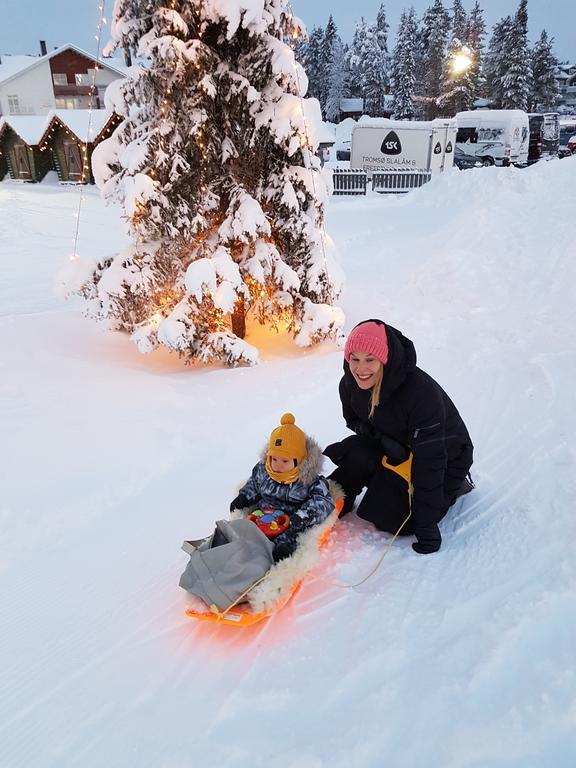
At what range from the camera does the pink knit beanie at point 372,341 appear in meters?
3.06

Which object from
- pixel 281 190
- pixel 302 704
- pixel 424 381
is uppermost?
pixel 281 190

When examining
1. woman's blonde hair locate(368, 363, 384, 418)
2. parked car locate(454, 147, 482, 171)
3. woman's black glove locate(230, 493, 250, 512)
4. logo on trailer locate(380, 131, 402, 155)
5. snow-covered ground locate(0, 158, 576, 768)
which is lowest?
snow-covered ground locate(0, 158, 576, 768)

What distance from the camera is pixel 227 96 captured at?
241 inches

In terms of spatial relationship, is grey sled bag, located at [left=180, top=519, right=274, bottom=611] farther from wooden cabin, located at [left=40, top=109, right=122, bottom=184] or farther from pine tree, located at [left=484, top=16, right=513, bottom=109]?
pine tree, located at [left=484, top=16, right=513, bottom=109]

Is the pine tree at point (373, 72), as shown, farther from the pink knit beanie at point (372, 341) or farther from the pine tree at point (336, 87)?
the pink knit beanie at point (372, 341)

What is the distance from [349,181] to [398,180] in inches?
76.6

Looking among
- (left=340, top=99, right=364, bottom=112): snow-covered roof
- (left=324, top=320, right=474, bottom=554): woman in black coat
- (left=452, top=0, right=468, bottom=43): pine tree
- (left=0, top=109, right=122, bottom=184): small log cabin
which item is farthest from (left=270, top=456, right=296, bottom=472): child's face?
(left=340, top=99, right=364, bottom=112): snow-covered roof

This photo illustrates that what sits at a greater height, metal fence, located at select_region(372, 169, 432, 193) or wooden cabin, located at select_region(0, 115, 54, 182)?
wooden cabin, located at select_region(0, 115, 54, 182)

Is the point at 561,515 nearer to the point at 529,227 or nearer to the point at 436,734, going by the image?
the point at 436,734

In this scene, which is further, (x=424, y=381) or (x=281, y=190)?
(x=281, y=190)

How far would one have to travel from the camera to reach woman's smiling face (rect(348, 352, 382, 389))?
312 cm

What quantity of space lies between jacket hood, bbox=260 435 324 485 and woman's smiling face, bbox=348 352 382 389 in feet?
1.78

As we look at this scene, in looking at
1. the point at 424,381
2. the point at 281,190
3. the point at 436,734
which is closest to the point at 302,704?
the point at 436,734

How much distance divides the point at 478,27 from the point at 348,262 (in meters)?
54.4
